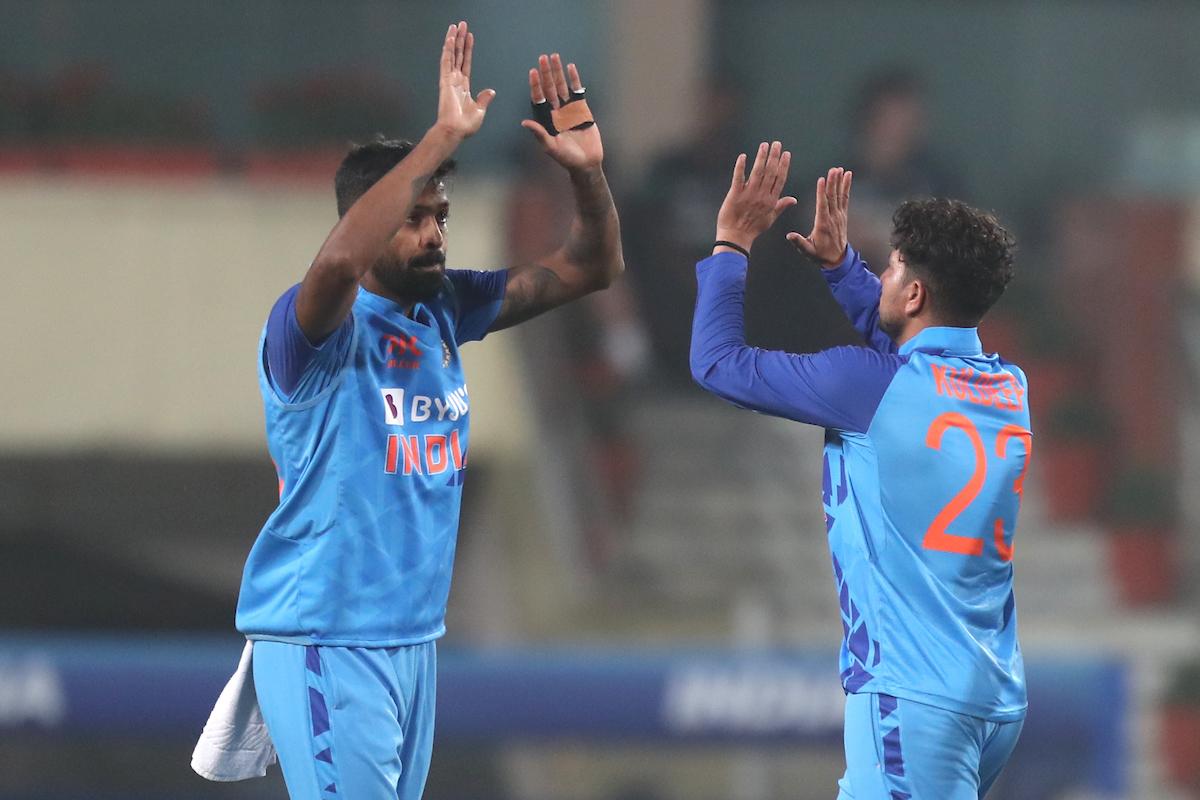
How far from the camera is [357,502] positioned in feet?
11.0

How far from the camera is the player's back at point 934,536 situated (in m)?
3.33

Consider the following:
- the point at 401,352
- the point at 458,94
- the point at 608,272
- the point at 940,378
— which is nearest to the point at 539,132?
the point at 458,94

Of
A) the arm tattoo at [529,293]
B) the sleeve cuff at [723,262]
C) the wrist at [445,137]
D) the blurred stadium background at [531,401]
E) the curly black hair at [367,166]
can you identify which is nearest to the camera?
the wrist at [445,137]

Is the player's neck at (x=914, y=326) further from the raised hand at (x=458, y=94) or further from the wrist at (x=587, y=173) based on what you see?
the raised hand at (x=458, y=94)

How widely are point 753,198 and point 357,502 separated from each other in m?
1.09

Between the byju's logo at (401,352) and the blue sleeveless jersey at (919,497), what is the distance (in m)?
0.61

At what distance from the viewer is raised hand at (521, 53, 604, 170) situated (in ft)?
11.9

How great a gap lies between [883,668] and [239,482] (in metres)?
7.40

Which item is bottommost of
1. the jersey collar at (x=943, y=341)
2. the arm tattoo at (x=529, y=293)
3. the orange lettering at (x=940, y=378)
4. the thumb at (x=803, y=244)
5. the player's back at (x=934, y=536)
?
the player's back at (x=934, y=536)

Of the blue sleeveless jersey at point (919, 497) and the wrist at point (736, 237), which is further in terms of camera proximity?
the wrist at point (736, 237)

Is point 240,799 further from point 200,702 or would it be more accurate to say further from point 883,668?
point 883,668

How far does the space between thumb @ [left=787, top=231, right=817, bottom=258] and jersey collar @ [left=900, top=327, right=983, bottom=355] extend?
0.37 meters

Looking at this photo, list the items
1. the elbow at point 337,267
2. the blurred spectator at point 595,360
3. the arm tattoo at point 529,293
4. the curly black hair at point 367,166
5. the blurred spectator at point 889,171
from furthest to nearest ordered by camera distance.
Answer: the blurred spectator at point 595,360 → the blurred spectator at point 889,171 → the arm tattoo at point 529,293 → the curly black hair at point 367,166 → the elbow at point 337,267

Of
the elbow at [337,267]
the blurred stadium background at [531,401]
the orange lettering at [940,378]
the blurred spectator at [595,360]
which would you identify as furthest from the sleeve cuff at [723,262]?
the blurred spectator at [595,360]
